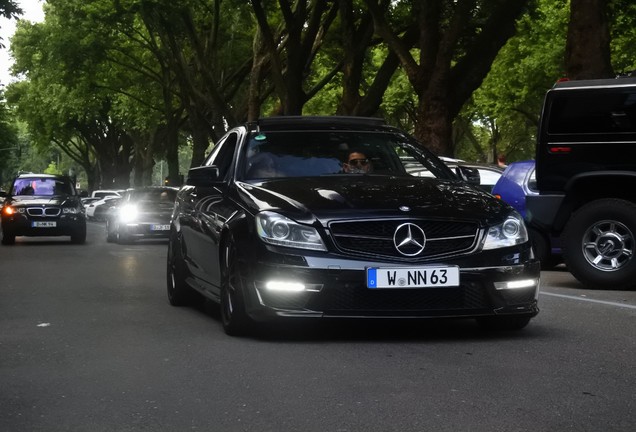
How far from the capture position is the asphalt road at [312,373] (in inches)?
226

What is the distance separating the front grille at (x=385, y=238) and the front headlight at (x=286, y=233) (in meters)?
0.13

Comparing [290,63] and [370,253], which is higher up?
[290,63]

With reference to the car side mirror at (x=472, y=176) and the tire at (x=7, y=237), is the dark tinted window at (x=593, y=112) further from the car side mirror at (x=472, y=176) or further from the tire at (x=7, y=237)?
the tire at (x=7, y=237)

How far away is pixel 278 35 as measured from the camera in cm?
3653

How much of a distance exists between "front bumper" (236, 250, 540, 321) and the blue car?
7.92 m

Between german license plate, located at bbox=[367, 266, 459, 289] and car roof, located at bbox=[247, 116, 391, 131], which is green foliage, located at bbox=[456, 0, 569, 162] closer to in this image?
car roof, located at bbox=[247, 116, 391, 131]

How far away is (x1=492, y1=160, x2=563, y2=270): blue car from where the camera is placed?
53.1 ft

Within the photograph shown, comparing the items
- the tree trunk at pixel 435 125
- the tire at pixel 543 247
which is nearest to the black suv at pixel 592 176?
the tire at pixel 543 247

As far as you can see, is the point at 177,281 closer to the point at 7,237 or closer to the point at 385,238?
the point at 385,238

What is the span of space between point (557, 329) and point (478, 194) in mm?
1138

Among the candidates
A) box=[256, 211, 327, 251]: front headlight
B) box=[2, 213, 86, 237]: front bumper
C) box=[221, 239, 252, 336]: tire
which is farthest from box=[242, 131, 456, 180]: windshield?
box=[2, 213, 86, 237]: front bumper

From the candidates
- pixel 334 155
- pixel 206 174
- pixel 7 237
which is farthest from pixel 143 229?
pixel 334 155

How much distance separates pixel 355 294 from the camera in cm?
808

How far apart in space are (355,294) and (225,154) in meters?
2.65
